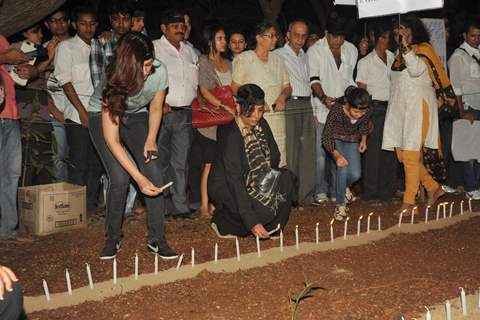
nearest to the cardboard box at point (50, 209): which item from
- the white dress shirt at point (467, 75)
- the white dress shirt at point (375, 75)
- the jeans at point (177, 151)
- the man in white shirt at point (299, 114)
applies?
the jeans at point (177, 151)

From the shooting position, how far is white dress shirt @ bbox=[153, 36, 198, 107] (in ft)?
25.2

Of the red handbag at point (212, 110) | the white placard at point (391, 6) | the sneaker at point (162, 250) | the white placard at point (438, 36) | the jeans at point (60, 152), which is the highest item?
the white placard at point (391, 6)

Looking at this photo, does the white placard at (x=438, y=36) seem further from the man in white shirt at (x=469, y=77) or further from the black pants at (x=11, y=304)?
the black pants at (x=11, y=304)

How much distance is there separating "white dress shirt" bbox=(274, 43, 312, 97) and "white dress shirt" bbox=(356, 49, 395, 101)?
0.81 metres

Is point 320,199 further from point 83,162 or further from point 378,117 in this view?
point 83,162

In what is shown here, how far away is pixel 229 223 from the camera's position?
6965 millimetres

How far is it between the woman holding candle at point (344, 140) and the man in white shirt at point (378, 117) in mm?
1139

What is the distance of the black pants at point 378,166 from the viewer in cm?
917

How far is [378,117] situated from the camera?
9.15 m

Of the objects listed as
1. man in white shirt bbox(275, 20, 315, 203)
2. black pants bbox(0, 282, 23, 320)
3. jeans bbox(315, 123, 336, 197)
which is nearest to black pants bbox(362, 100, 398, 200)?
jeans bbox(315, 123, 336, 197)

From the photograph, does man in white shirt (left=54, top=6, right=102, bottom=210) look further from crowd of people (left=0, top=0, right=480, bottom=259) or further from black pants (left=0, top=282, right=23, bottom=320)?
black pants (left=0, top=282, right=23, bottom=320)

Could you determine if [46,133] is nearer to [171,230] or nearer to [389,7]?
[171,230]

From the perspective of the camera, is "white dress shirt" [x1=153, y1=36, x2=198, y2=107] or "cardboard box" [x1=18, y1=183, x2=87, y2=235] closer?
"cardboard box" [x1=18, y1=183, x2=87, y2=235]

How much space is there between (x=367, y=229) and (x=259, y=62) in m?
2.15
